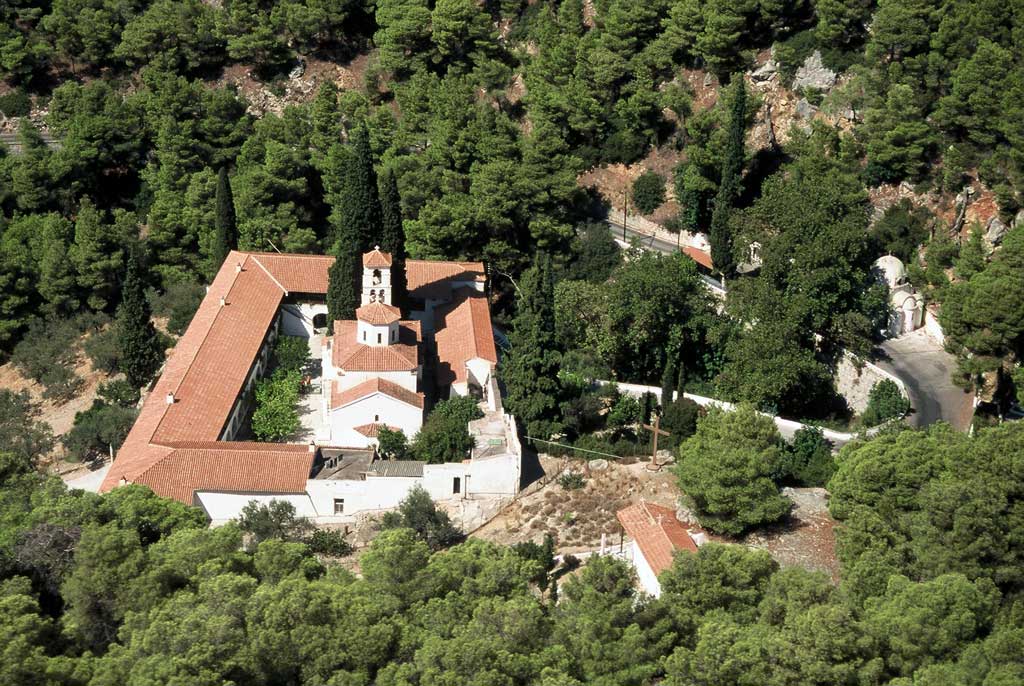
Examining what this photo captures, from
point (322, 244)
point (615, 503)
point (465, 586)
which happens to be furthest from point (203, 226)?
point (465, 586)

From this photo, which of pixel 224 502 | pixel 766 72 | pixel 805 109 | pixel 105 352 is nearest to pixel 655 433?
pixel 224 502

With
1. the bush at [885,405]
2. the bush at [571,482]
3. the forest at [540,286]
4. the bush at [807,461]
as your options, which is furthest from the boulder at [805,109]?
the bush at [571,482]

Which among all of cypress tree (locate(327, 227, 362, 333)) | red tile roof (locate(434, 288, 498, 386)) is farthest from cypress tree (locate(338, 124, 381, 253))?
red tile roof (locate(434, 288, 498, 386))

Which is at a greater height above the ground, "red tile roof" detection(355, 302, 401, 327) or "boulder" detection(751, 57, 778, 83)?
"boulder" detection(751, 57, 778, 83)

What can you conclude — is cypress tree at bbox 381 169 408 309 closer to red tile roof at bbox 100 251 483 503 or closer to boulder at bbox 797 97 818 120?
red tile roof at bbox 100 251 483 503

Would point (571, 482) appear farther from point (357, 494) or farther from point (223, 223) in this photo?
point (223, 223)
